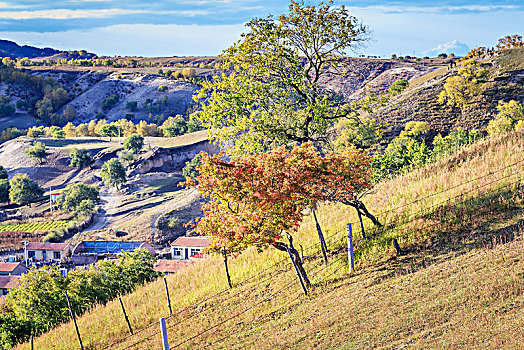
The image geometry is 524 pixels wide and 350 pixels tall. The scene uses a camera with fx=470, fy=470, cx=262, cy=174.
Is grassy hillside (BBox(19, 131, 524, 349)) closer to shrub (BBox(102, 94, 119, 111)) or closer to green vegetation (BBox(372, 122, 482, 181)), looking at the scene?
green vegetation (BBox(372, 122, 482, 181))

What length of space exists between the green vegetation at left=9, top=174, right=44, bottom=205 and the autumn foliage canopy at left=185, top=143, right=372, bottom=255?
3197 inches

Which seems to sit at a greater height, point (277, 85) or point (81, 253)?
point (277, 85)

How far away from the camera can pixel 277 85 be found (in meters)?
16.3

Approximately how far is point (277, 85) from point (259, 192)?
6.01 meters

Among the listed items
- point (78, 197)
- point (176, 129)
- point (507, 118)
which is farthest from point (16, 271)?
point (176, 129)

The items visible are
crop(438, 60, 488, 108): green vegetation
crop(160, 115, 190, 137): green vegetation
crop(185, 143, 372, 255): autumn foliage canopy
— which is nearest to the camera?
crop(185, 143, 372, 255): autumn foliage canopy

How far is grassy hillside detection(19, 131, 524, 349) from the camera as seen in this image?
836 cm

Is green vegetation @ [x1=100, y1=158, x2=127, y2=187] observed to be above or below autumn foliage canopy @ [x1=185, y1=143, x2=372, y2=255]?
below

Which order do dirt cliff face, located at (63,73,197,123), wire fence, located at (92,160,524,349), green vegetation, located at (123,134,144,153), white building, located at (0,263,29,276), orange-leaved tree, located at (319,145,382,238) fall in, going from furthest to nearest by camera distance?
1. dirt cliff face, located at (63,73,197,123)
2. green vegetation, located at (123,134,144,153)
3. white building, located at (0,263,29,276)
4. orange-leaved tree, located at (319,145,382,238)
5. wire fence, located at (92,160,524,349)

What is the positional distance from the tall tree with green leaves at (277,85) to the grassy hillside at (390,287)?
155 inches

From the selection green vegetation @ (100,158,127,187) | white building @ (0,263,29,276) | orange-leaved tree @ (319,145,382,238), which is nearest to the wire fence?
orange-leaved tree @ (319,145,382,238)

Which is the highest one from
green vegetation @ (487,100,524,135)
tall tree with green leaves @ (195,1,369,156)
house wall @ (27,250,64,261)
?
tall tree with green leaves @ (195,1,369,156)

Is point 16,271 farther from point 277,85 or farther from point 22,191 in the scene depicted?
point 277,85

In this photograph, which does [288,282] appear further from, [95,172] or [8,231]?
[95,172]
